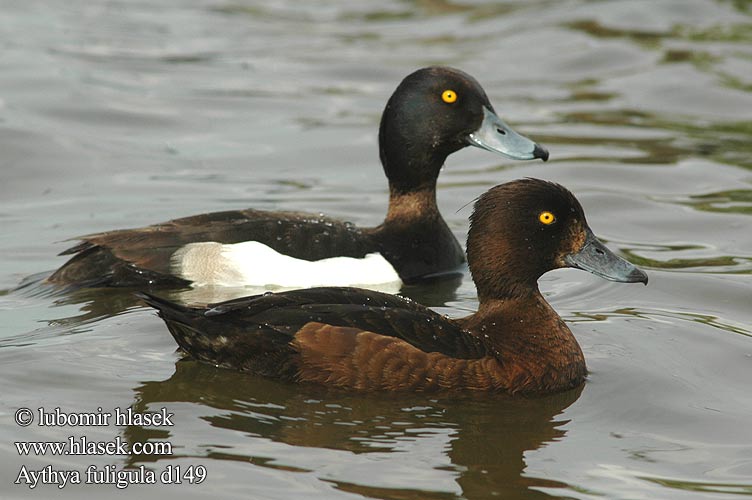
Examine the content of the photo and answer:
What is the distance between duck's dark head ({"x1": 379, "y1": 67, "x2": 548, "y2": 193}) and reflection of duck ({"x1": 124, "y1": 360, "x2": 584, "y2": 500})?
9.30 ft

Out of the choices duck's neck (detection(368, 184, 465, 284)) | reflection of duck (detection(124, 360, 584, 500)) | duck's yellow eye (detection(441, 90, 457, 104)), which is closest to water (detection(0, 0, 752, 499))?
reflection of duck (detection(124, 360, 584, 500))

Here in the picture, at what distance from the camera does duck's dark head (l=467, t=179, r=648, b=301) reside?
263 inches

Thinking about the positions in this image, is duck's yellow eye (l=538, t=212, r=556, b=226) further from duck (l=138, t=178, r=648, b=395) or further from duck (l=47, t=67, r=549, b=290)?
duck (l=47, t=67, r=549, b=290)

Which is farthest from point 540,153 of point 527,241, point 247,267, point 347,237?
point 527,241

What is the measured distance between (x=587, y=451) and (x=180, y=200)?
5.57 m

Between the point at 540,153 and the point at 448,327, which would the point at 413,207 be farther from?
the point at 448,327

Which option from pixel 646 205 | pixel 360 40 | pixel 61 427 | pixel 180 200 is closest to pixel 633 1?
pixel 360 40

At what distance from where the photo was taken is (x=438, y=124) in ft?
29.6

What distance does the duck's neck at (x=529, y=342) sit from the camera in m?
6.48

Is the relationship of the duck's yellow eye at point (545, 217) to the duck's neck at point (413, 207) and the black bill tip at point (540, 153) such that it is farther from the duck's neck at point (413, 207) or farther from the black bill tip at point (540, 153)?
the duck's neck at point (413, 207)

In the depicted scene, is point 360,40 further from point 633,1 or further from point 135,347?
point 135,347

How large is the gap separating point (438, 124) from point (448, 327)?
2816 millimetres

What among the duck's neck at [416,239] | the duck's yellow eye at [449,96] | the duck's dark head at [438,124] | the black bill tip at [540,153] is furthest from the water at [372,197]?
the duck's yellow eye at [449,96]

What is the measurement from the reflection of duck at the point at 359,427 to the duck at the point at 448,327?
0.28 feet
